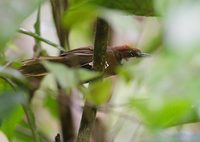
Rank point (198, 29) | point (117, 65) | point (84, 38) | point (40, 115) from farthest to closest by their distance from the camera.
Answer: point (40, 115) → point (84, 38) → point (117, 65) → point (198, 29)

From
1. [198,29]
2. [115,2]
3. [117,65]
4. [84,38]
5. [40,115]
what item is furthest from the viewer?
[40,115]

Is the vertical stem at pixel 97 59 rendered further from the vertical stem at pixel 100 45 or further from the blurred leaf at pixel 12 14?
the blurred leaf at pixel 12 14

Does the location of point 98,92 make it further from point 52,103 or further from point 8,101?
point 52,103

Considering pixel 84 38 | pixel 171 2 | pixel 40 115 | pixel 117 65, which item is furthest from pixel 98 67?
pixel 40 115

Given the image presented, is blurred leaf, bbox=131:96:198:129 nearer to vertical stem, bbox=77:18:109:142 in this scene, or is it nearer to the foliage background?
the foliage background

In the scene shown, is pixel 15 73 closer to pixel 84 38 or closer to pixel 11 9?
pixel 11 9

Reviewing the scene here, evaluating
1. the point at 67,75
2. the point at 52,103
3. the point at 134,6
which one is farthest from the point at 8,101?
the point at 52,103

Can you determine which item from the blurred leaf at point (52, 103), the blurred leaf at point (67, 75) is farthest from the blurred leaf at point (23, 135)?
the blurred leaf at point (67, 75)
